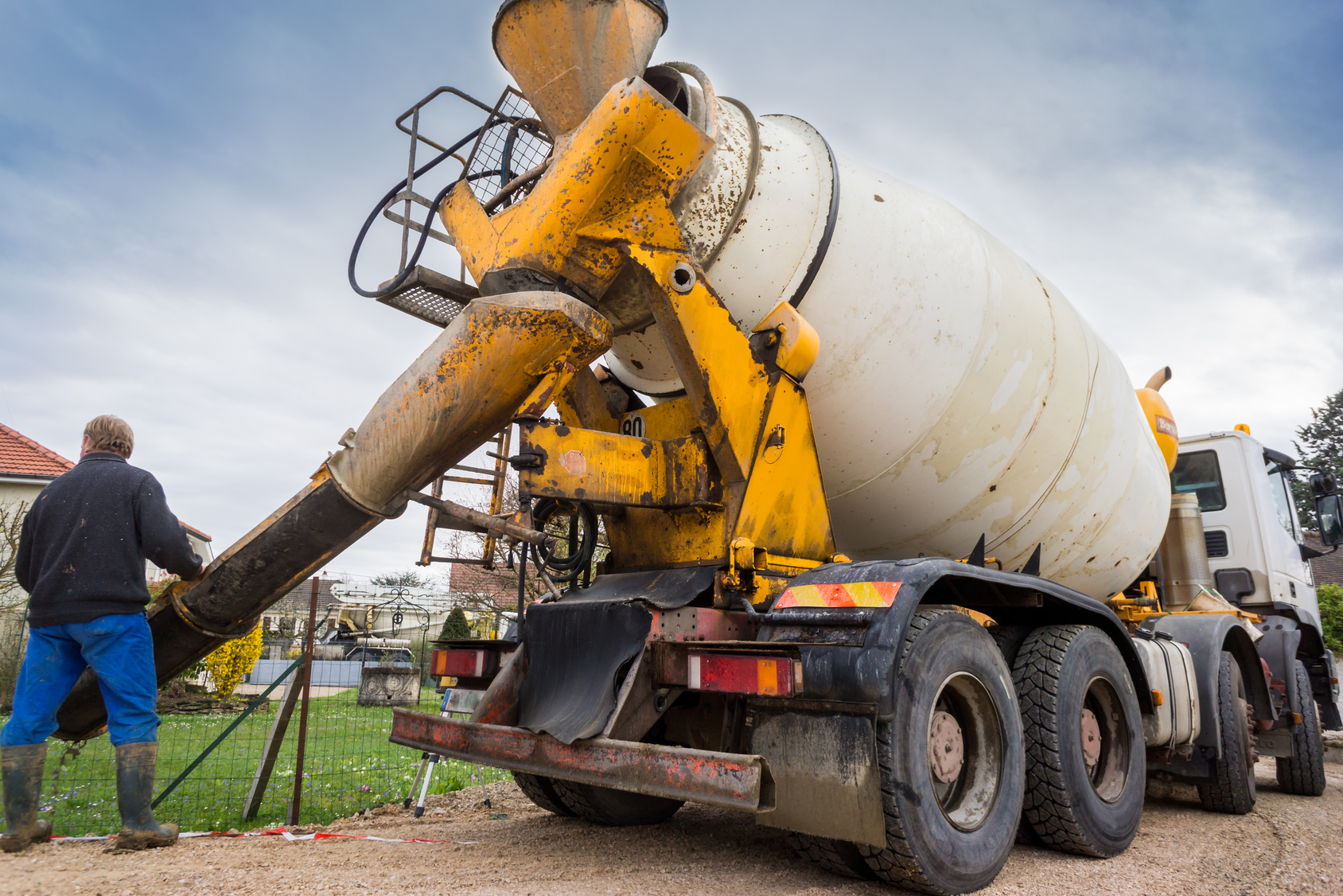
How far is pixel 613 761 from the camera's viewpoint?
2918 millimetres

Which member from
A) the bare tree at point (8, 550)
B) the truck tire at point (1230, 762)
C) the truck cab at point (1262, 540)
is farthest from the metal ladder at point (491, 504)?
the bare tree at point (8, 550)

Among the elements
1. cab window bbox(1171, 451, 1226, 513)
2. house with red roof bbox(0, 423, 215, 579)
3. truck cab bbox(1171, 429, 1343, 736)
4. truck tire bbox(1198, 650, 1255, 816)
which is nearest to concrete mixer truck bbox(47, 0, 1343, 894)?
truck tire bbox(1198, 650, 1255, 816)

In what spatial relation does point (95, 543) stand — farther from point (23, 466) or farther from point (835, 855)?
point (23, 466)

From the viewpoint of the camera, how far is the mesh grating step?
398 cm

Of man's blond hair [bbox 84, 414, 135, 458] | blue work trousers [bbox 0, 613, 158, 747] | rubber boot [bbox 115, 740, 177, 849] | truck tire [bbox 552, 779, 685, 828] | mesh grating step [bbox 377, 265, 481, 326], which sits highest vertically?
mesh grating step [bbox 377, 265, 481, 326]

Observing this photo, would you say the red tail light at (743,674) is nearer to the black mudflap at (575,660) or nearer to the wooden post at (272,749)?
the black mudflap at (575,660)

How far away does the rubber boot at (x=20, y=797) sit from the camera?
10.7 ft

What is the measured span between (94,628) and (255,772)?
9.16ft

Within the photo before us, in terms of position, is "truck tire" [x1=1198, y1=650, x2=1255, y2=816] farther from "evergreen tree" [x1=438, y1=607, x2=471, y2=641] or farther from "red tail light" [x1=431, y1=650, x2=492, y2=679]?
"evergreen tree" [x1=438, y1=607, x2=471, y2=641]

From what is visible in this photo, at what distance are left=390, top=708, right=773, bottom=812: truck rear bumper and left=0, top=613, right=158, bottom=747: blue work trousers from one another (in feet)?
3.47

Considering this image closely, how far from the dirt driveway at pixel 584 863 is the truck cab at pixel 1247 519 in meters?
2.45

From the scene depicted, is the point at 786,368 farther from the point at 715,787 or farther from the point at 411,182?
the point at 411,182

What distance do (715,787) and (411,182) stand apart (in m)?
3.11

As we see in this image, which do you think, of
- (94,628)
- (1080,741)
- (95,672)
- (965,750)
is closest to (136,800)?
(95,672)
